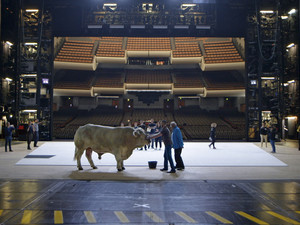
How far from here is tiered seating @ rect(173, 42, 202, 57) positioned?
3195 cm

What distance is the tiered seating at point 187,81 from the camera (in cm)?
3148

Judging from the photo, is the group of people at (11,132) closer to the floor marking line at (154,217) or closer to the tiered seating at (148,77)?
the floor marking line at (154,217)

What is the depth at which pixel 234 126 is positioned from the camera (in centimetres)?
2734

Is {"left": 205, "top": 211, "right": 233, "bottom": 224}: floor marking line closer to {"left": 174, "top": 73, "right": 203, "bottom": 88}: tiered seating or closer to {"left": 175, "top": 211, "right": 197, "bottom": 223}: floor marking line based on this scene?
{"left": 175, "top": 211, "right": 197, "bottom": 223}: floor marking line

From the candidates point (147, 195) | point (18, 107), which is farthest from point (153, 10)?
point (147, 195)

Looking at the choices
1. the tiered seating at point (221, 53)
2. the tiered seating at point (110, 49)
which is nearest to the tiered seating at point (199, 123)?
the tiered seating at point (221, 53)

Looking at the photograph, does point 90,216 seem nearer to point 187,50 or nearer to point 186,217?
point 186,217

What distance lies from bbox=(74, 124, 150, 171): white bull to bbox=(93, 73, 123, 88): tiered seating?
2332cm

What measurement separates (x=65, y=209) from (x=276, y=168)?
715cm

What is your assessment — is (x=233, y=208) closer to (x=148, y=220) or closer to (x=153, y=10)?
(x=148, y=220)

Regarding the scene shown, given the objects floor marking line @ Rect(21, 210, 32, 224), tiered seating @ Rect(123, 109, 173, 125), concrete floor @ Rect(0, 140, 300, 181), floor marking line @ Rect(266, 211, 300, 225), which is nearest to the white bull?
concrete floor @ Rect(0, 140, 300, 181)

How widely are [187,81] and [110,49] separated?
1011 cm

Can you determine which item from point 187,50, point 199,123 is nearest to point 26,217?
point 199,123

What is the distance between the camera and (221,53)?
31922mm
